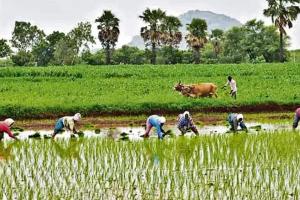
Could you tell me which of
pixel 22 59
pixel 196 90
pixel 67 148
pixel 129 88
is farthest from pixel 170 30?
pixel 67 148

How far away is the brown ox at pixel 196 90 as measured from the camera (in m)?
23.5

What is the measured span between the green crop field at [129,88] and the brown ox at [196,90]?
36cm

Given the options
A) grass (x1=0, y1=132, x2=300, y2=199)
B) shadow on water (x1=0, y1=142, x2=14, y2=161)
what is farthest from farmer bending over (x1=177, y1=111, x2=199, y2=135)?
shadow on water (x1=0, y1=142, x2=14, y2=161)

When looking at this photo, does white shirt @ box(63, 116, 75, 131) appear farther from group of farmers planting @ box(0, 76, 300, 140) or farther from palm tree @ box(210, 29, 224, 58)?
palm tree @ box(210, 29, 224, 58)

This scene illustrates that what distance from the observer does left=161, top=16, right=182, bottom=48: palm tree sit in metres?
56.8

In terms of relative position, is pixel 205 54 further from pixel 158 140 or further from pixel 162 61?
pixel 158 140

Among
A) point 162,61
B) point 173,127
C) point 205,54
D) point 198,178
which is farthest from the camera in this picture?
point 205,54

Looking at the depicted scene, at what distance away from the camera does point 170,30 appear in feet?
192

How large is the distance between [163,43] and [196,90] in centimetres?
3613

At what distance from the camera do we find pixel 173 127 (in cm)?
1788

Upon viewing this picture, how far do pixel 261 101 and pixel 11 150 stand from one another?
452 inches

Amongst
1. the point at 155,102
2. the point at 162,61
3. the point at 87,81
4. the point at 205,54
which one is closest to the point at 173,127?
the point at 155,102

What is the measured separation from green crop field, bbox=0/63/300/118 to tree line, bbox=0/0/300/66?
16156mm

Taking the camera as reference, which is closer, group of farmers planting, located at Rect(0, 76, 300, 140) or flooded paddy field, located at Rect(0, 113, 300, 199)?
flooded paddy field, located at Rect(0, 113, 300, 199)
